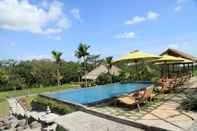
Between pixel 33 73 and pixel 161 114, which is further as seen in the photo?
pixel 33 73

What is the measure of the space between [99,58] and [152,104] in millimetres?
36181

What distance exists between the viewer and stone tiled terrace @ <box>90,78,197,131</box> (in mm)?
7344

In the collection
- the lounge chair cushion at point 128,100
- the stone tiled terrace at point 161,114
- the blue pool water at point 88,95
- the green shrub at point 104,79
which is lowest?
the blue pool water at point 88,95

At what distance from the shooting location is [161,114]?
8750mm

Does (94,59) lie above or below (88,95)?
above

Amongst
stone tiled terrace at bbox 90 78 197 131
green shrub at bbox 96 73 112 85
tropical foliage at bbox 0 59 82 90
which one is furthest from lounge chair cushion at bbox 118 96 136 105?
tropical foliage at bbox 0 59 82 90

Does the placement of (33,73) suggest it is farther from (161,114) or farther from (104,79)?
(161,114)

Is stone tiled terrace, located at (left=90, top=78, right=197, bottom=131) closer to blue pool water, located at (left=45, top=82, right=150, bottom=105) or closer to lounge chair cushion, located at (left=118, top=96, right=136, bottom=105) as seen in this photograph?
lounge chair cushion, located at (left=118, top=96, right=136, bottom=105)

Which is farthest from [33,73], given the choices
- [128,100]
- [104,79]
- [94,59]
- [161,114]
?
[161,114]

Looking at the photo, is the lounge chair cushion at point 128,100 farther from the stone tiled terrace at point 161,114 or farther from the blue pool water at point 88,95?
the blue pool water at point 88,95

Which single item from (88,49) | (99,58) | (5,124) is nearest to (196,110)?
(5,124)

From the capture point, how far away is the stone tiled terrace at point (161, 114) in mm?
7344

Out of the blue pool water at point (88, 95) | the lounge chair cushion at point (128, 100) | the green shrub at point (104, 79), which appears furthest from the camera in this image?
the green shrub at point (104, 79)

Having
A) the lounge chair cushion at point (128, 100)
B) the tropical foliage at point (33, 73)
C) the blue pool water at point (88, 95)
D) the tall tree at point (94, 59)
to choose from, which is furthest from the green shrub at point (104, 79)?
the lounge chair cushion at point (128, 100)
